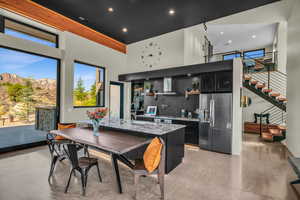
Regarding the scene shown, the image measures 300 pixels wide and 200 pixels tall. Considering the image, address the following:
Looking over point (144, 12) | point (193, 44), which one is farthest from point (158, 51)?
point (144, 12)

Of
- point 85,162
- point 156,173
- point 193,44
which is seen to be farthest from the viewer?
point 193,44

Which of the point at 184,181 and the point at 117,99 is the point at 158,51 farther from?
the point at 184,181

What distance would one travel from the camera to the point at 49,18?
184 inches

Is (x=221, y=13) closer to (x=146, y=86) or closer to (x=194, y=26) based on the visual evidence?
(x=194, y=26)

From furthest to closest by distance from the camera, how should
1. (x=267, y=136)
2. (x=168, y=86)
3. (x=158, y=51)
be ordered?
(x=158, y=51) < (x=168, y=86) < (x=267, y=136)

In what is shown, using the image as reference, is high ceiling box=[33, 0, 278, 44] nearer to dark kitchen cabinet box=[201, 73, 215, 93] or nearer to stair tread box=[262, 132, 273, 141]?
dark kitchen cabinet box=[201, 73, 215, 93]

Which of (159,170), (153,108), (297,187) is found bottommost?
(297,187)

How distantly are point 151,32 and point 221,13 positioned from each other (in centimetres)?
262

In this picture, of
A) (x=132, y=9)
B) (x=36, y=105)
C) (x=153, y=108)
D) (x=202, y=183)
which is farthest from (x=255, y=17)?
(x=36, y=105)

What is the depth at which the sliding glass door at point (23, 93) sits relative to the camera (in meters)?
4.14

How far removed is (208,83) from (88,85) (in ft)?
14.9

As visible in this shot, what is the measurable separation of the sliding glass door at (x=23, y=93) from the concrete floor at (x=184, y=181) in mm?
702

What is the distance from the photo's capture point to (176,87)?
19.3 ft

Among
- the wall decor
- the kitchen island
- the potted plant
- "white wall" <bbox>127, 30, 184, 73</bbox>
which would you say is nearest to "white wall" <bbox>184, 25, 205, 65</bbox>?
"white wall" <bbox>127, 30, 184, 73</bbox>
